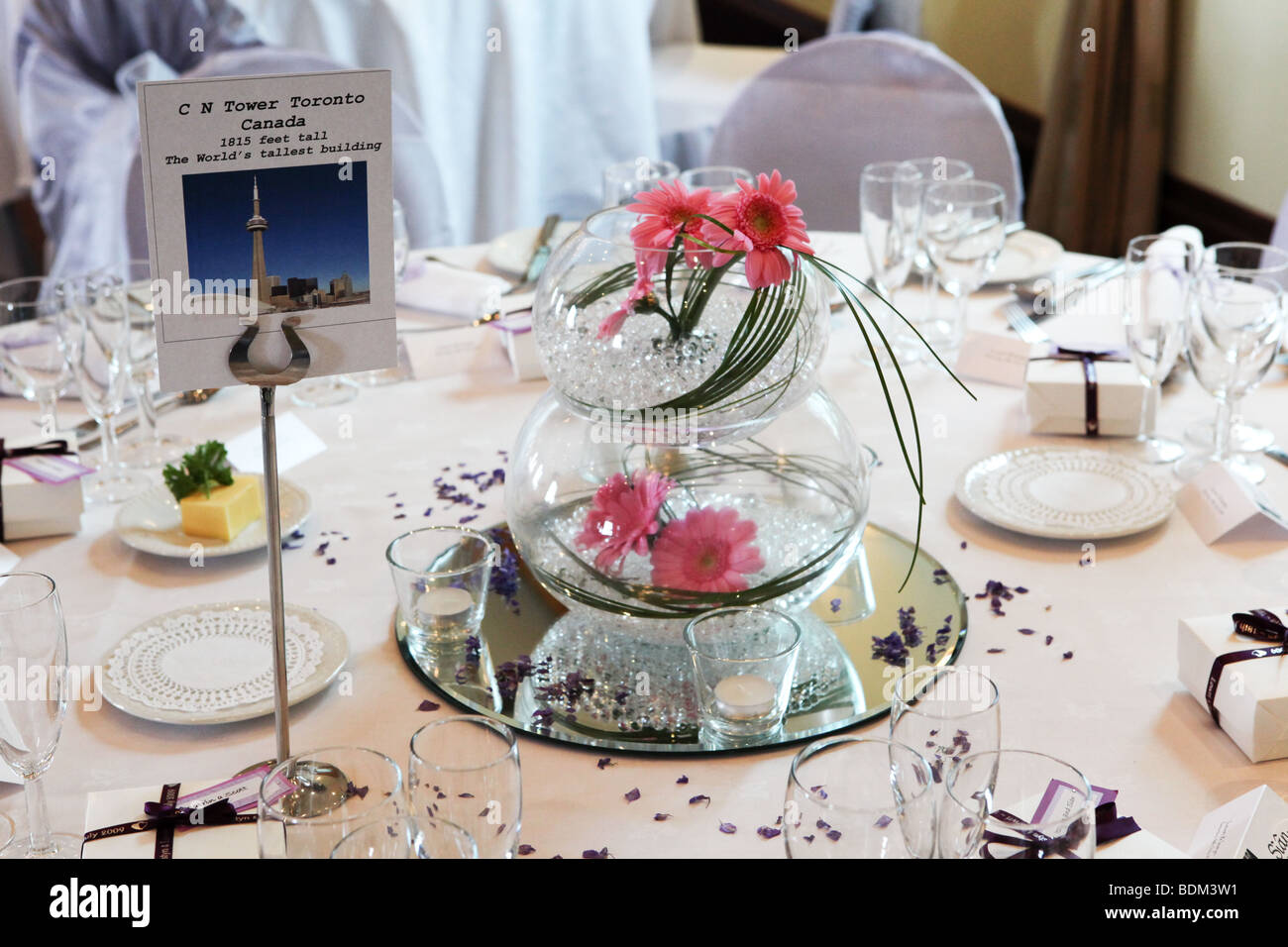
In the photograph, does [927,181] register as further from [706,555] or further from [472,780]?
[472,780]

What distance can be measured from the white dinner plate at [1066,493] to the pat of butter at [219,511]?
0.76 metres

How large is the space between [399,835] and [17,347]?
0.94m

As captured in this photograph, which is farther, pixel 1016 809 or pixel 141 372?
pixel 141 372

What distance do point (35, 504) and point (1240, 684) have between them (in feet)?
3.79

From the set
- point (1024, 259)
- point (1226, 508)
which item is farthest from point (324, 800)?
point (1024, 259)

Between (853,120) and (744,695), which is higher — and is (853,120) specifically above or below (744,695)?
above

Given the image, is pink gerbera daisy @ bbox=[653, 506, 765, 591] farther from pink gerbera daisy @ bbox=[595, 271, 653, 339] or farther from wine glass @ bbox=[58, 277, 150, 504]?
→ wine glass @ bbox=[58, 277, 150, 504]

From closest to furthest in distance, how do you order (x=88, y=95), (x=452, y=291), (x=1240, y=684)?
1. (x=1240, y=684)
2. (x=452, y=291)
3. (x=88, y=95)

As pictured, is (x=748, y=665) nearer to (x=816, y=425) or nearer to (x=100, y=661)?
(x=816, y=425)

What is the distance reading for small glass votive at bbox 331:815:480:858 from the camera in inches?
29.7

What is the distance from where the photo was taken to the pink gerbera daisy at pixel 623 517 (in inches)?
44.7

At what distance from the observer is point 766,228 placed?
105cm

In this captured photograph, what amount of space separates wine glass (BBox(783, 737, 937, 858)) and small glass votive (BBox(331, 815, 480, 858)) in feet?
0.68
